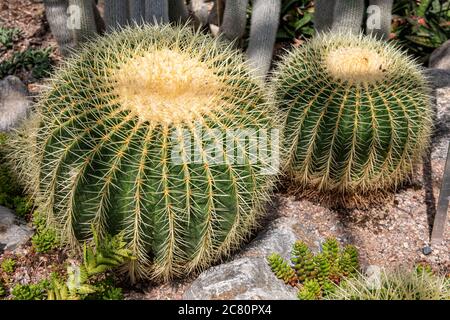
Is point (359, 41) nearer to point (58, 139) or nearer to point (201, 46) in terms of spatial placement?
point (201, 46)

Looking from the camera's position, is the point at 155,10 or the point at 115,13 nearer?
the point at 155,10

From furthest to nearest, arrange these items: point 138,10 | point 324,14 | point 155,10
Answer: point 324,14 < point 138,10 < point 155,10

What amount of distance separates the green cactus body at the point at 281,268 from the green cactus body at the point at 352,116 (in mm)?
678

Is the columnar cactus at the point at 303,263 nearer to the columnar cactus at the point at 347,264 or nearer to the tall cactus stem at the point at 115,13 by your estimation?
the columnar cactus at the point at 347,264

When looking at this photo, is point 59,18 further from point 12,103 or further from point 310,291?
point 310,291

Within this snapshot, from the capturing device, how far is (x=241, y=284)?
2141 mm

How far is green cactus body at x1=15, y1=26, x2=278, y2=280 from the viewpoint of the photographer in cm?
200

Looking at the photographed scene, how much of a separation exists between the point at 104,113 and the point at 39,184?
43 cm

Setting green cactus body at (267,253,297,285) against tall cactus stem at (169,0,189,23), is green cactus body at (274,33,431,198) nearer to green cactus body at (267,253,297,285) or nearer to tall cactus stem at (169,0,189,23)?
green cactus body at (267,253,297,285)

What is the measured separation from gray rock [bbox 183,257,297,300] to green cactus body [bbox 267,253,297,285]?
0.02 meters

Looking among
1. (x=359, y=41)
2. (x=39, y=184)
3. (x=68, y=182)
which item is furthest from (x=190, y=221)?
(x=359, y=41)

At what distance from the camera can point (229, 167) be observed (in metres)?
2.06

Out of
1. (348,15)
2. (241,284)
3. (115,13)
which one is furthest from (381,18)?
(241,284)

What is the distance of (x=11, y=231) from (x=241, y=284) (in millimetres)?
1171
